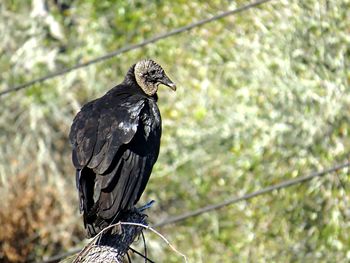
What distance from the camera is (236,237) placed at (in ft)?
27.0

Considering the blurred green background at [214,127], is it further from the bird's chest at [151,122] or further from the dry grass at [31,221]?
the bird's chest at [151,122]

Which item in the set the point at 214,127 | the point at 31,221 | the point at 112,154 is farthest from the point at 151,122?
the point at 31,221

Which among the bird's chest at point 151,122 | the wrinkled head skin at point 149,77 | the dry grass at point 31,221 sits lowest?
the dry grass at point 31,221

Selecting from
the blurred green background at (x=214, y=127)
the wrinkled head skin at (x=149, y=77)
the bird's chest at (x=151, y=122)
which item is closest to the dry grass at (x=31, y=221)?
the blurred green background at (x=214, y=127)

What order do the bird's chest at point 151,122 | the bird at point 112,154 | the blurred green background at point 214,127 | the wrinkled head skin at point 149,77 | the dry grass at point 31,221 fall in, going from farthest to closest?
the dry grass at point 31,221 → the blurred green background at point 214,127 → the wrinkled head skin at point 149,77 → the bird's chest at point 151,122 → the bird at point 112,154

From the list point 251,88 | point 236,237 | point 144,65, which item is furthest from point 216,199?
point 144,65

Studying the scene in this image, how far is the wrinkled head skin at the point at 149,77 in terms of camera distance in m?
4.83

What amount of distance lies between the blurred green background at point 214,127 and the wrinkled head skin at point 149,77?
3.01m

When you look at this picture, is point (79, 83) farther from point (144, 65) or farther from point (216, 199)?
point (144, 65)

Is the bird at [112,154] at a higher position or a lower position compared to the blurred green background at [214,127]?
higher

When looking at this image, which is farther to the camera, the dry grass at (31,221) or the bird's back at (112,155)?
the dry grass at (31,221)

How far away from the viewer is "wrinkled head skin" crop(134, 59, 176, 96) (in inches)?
190

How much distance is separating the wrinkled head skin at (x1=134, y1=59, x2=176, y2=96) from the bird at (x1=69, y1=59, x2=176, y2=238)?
0.31m

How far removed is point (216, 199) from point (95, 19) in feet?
5.77
